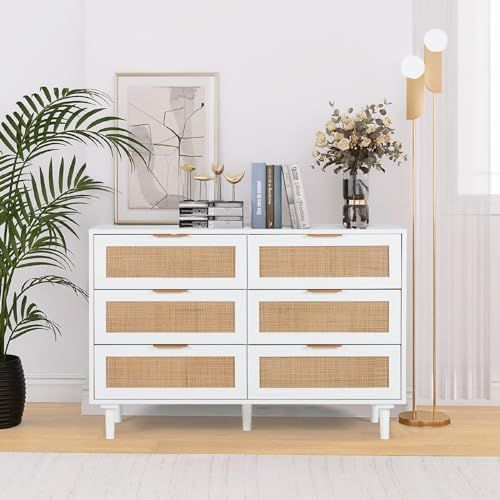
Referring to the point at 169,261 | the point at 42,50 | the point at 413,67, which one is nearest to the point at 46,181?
the point at 42,50

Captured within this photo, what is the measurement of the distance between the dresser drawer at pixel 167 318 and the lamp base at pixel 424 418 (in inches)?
33.3

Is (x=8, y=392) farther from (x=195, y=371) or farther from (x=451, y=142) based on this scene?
(x=451, y=142)

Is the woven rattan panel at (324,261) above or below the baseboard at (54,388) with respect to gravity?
above

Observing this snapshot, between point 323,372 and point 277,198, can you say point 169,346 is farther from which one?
point 277,198

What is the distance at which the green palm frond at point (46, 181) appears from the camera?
12.1ft

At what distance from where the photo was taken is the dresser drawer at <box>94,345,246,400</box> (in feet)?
11.7

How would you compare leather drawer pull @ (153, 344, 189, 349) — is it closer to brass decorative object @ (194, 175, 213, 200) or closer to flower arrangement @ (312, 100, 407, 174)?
brass decorative object @ (194, 175, 213, 200)

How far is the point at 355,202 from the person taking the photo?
12.0 ft

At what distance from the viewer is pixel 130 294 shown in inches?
141

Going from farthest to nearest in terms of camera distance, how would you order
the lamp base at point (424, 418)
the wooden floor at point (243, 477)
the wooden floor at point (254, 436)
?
the lamp base at point (424, 418), the wooden floor at point (254, 436), the wooden floor at point (243, 477)

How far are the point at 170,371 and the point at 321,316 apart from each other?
661mm

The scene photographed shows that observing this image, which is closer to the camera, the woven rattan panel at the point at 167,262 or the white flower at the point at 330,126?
the woven rattan panel at the point at 167,262

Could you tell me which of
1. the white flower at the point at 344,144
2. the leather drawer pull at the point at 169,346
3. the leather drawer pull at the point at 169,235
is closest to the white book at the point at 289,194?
the white flower at the point at 344,144

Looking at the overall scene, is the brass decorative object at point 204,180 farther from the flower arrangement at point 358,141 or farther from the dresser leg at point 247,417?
the dresser leg at point 247,417
